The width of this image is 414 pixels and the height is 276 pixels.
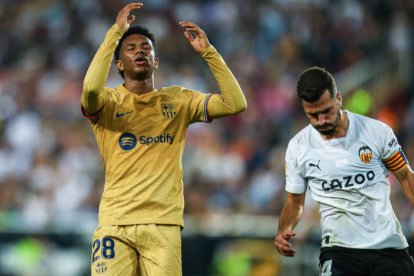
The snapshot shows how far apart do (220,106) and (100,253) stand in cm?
136

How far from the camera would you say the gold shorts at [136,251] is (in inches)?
266

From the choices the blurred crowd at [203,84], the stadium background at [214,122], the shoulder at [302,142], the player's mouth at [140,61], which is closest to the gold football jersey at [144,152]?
the player's mouth at [140,61]

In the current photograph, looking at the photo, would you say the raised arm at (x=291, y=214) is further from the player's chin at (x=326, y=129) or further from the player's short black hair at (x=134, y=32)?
the player's short black hair at (x=134, y=32)

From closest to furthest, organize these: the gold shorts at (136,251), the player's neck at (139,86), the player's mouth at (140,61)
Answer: the gold shorts at (136,251), the player's mouth at (140,61), the player's neck at (139,86)

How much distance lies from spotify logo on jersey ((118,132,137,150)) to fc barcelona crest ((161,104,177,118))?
0.29m

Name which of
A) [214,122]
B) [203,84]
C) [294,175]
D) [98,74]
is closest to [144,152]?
[98,74]

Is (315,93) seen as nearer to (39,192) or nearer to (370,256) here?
(370,256)

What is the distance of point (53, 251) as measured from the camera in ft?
39.5

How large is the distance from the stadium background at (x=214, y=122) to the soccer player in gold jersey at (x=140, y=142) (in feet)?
15.7

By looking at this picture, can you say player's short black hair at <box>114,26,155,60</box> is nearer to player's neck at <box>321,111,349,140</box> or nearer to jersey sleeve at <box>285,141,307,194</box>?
jersey sleeve at <box>285,141,307,194</box>

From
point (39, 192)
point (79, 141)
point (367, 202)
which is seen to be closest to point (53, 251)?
point (39, 192)

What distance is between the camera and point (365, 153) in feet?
22.9

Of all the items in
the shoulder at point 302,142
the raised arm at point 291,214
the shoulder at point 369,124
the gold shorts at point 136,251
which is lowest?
the gold shorts at point 136,251

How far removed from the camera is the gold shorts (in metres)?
6.76
